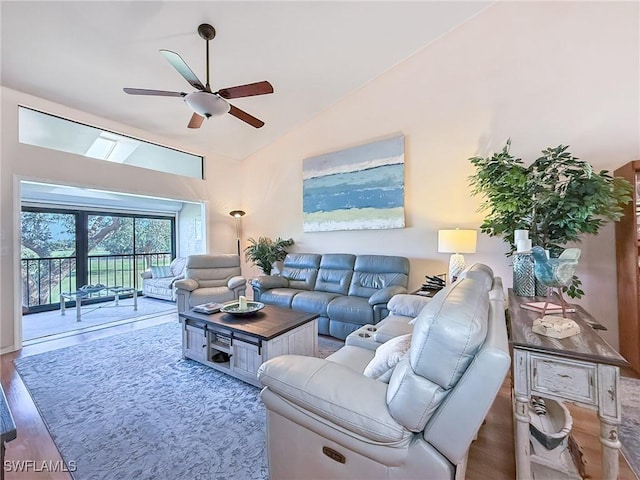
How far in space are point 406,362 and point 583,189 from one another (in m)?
2.00

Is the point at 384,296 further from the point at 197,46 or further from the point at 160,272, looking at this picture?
the point at 160,272

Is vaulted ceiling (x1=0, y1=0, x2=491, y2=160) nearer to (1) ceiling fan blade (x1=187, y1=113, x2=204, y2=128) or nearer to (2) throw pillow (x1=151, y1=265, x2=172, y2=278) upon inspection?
(1) ceiling fan blade (x1=187, y1=113, x2=204, y2=128)

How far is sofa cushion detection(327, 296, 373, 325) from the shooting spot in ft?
10.2

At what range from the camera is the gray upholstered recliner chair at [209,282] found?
160 inches

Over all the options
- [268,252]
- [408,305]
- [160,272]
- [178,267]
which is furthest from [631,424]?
[160,272]

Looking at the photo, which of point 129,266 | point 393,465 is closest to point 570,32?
point 393,465

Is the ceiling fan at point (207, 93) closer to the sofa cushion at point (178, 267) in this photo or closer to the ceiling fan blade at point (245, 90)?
the ceiling fan blade at point (245, 90)

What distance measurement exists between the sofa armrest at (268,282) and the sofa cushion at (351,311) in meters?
1.09

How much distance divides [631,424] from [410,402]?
2.01 m

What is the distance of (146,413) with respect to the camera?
76.2 inches

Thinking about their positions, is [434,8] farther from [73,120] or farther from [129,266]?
[129,266]

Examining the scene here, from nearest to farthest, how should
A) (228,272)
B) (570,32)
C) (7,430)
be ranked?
(7,430)
(570,32)
(228,272)

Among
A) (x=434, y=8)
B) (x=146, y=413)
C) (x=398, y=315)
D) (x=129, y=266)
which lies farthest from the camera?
(x=129, y=266)

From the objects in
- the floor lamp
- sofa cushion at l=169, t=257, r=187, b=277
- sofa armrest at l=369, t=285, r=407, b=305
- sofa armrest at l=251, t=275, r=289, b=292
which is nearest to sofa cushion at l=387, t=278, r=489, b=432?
sofa armrest at l=369, t=285, r=407, b=305
